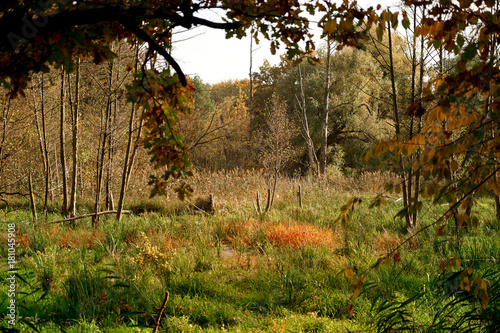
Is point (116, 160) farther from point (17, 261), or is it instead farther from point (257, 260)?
point (257, 260)

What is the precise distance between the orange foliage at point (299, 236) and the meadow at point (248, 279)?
2cm

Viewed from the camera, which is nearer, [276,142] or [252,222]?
[252,222]

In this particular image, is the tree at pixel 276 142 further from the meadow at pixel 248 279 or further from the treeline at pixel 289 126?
the meadow at pixel 248 279

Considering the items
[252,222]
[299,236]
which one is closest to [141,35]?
[299,236]

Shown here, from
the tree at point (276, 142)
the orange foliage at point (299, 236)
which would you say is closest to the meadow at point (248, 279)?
the orange foliage at point (299, 236)

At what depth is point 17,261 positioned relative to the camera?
5133 millimetres

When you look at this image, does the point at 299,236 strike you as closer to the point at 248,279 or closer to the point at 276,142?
the point at 248,279

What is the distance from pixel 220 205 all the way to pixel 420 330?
642 cm

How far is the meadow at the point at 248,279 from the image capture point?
10.5 feet

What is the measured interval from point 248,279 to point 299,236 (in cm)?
158

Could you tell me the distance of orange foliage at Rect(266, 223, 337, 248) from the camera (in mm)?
5676

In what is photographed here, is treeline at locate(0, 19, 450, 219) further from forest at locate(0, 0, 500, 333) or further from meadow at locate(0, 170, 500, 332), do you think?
meadow at locate(0, 170, 500, 332)

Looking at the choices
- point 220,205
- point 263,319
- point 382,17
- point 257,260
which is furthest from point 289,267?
point 220,205

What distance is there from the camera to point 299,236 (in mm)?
5875
